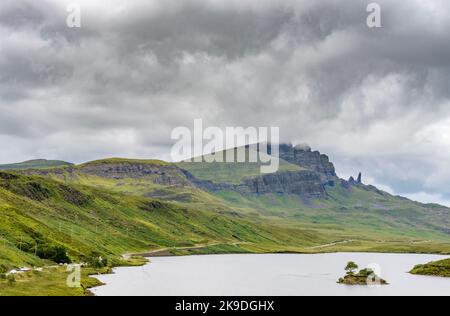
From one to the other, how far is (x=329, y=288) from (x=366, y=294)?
19.7 metres

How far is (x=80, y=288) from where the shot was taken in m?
154

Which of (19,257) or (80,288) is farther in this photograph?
(19,257)

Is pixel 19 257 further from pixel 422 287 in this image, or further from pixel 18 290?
pixel 422 287
